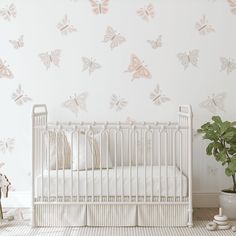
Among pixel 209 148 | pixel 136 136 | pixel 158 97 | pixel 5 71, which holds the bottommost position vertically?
pixel 209 148

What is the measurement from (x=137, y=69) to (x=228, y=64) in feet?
2.63

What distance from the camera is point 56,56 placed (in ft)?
14.6

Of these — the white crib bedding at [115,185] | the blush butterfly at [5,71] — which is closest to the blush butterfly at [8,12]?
the blush butterfly at [5,71]

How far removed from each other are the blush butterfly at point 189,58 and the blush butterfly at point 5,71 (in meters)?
1.50

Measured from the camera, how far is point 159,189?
3771mm

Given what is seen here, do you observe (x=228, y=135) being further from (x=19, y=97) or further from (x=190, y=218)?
(x=19, y=97)

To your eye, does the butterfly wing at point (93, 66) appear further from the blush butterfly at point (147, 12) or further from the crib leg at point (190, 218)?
the crib leg at point (190, 218)

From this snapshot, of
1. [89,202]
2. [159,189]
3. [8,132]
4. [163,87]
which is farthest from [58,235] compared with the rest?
[163,87]

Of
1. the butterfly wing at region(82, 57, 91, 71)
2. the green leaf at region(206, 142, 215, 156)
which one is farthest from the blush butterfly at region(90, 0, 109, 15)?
the green leaf at region(206, 142, 215, 156)

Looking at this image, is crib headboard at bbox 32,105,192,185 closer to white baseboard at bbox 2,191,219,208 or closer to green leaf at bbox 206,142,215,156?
green leaf at bbox 206,142,215,156

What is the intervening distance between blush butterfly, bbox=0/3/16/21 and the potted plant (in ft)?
6.27

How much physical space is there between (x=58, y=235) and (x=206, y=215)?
129cm

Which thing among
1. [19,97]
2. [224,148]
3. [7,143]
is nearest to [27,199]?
[7,143]

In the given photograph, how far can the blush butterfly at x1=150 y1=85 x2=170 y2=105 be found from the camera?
4438mm
